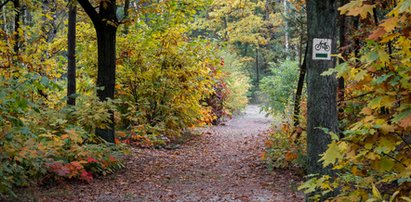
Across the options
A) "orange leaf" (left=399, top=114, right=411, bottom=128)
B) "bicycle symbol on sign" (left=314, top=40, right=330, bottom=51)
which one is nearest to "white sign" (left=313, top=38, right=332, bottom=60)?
"bicycle symbol on sign" (left=314, top=40, right=330, bottom=51)

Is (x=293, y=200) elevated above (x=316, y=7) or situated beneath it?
situated beneath

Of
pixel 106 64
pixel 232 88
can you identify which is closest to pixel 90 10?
pixel 106 64

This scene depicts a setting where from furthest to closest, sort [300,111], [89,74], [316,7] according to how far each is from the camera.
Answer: [89,74]
[300,111]
[316,7]

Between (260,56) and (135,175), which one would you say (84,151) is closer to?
(135,175)

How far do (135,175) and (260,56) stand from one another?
3169 cm

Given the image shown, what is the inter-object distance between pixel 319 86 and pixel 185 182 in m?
3.51

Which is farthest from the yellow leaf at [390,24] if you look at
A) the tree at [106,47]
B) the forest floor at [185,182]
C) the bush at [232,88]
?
the bush at [232,88]

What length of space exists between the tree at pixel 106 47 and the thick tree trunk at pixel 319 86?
453cm

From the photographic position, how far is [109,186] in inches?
260

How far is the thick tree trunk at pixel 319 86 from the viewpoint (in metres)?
4.45

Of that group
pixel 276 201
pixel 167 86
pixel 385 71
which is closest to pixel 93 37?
pixel 167 86

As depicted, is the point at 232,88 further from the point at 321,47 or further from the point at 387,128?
the point at 387,128

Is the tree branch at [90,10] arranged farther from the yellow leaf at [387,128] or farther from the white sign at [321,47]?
the yellow leaf at [387,128]

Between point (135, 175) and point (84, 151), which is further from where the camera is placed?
point (135, 175)
